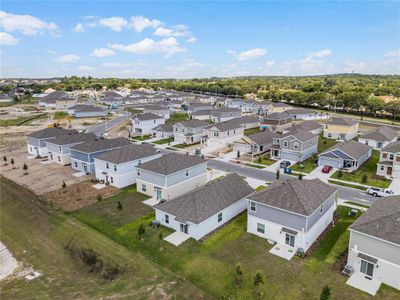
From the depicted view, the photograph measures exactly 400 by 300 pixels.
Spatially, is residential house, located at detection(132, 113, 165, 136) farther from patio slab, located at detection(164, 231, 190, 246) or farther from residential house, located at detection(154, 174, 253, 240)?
patio slab, located at detection(164, 231, 190, 246)

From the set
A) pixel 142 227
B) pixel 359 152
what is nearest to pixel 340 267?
pixel 142 227

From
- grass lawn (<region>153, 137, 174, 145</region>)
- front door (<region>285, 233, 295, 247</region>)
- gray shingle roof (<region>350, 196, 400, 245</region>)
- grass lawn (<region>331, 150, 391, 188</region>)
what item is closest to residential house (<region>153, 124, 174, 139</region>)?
grass lawn (<region>153, 137, 174, 145</region>)

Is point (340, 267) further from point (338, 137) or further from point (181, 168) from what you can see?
point (338, 137)

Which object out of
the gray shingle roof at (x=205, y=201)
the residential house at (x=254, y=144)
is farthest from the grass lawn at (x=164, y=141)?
the gray shingle roof at (x=205, y=201)

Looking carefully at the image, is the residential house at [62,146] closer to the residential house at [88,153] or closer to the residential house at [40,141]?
the residential house at [40,141]

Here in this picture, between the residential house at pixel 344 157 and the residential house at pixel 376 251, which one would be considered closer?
the residential house at pixel 376 251

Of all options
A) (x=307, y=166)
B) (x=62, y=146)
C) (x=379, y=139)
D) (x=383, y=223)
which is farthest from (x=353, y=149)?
(x=62, y=146)
